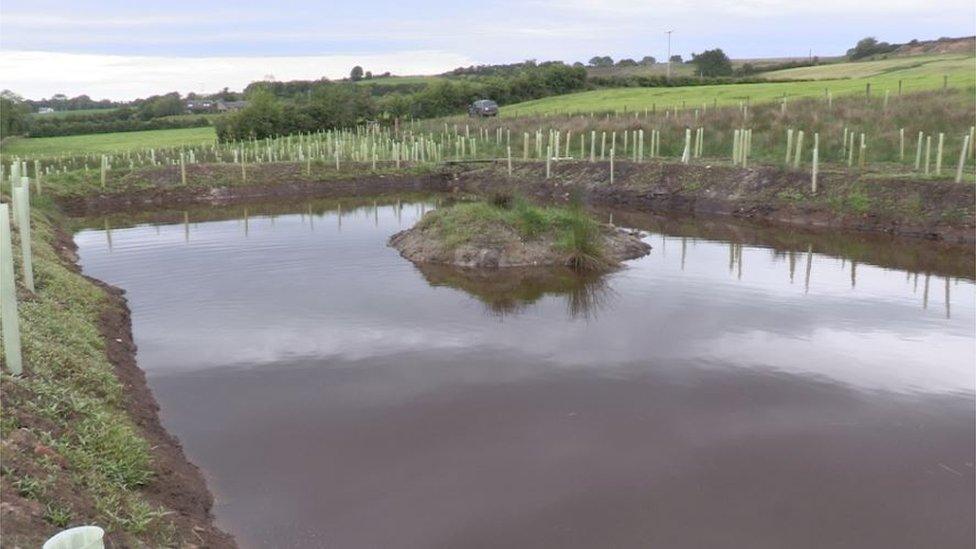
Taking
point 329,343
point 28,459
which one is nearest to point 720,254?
point 329,343

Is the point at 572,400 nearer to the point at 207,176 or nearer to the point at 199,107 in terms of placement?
the point at 207,176

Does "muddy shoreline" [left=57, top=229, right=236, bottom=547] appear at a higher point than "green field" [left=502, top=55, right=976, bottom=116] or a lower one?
lower

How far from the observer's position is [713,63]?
74750 millimetres

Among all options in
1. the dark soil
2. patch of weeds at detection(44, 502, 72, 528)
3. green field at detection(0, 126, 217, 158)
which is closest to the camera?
the dark soil

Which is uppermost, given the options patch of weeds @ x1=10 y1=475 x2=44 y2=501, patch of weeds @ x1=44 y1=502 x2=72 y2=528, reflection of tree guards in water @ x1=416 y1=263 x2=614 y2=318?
patch of weeds @ x1=10 y1=475 x2=44 y2=501

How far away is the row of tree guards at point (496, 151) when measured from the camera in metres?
25.5

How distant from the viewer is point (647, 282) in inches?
573

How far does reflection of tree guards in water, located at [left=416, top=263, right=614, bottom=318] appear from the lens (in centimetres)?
1306

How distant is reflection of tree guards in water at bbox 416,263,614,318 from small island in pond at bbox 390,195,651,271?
1.10 ft

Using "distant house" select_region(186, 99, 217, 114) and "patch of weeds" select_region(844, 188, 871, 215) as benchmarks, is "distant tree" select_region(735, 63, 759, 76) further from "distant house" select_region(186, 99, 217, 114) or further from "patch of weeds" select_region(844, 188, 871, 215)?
"patch of weeds" select_region(844, 188, 871, 215)

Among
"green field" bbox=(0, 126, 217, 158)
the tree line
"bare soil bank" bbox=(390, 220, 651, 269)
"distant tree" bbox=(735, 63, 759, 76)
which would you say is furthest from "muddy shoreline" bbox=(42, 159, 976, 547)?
"distant tree" bbox=(735, 63, 759, 76)

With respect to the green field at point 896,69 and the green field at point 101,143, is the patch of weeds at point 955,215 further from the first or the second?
→ the green field at point 101,143

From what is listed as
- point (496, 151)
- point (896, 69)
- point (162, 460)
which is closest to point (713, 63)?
point (896, 69)

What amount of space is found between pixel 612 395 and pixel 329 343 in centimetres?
388
